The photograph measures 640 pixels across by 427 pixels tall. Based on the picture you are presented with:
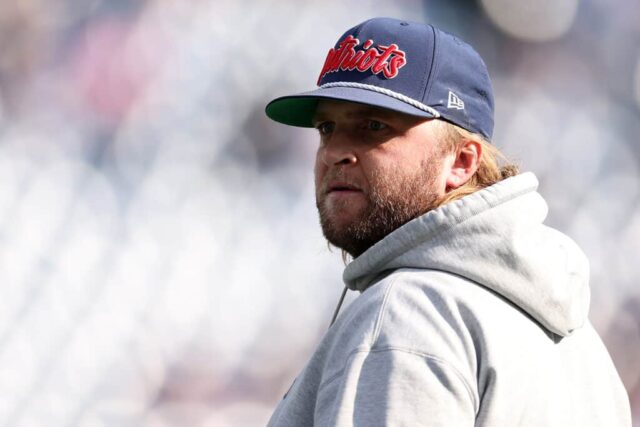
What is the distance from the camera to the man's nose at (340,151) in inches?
40.2

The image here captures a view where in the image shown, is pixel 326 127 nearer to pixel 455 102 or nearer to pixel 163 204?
pixel 455 102

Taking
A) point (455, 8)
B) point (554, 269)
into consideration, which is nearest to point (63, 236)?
point (455, 8)

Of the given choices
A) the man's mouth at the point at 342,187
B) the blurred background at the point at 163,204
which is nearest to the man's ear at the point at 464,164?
the man's mouth at the point at 342,187

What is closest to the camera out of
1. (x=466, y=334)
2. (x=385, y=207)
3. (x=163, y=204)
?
(x=466, y=334)

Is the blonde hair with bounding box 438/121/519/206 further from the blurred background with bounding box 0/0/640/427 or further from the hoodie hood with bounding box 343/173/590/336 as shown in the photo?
the blurred background with bounding box 0/0/640/427

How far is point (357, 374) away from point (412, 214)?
26 centimetres

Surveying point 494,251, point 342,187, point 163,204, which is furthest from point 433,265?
point 163,204

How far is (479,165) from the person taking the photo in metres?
1.08

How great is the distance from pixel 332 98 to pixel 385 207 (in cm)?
13

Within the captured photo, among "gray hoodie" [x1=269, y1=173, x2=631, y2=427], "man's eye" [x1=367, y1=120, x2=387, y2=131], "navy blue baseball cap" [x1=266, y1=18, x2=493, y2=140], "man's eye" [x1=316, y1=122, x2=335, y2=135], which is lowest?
"gray hoodie" [x1=269, y1=173, x2=631, y2=427]

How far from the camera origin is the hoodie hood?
35.3 inches

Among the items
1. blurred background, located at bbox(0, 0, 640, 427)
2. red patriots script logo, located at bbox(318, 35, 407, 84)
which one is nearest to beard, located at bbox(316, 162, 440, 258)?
red patriots script logo, located at bbox(318, 35, 407, 84)

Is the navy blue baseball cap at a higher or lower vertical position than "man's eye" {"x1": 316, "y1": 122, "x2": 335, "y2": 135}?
higher

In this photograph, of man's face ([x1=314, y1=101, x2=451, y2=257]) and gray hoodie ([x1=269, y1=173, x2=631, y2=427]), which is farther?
man's face ([x1=314, y1=101, x2=451, y2=257])
